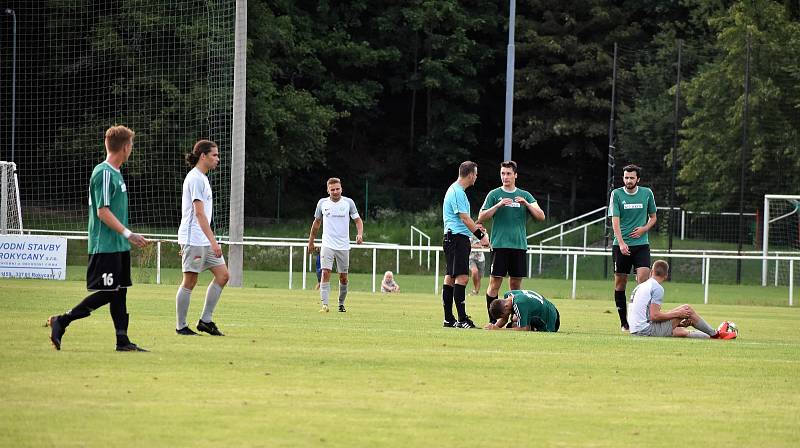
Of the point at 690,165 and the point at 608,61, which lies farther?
the point at 608,61

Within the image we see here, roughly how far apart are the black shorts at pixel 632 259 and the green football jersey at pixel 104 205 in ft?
25.1

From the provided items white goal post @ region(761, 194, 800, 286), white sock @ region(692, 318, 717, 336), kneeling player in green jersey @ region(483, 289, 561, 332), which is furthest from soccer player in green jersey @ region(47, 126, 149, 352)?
white goal post @ region(761, 194, 800, 286)

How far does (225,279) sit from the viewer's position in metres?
13.7

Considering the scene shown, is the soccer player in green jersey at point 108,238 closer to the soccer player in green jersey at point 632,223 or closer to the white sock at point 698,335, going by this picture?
the white sock at point 698,335

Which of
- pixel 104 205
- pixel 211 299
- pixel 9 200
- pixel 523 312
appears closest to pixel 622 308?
pixel 523 312

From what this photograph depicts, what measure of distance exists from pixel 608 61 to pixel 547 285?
21.8 meters

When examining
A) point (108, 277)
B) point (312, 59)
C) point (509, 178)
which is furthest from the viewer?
point (312, 59)

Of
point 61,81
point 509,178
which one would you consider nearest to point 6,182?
→ point 61,81

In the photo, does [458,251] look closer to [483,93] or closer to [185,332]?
[185,332]

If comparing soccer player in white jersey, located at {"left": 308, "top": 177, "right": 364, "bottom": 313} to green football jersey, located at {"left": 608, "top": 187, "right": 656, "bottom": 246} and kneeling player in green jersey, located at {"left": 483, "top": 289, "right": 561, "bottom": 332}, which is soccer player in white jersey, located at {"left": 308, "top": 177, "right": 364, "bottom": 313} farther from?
green football jersey, located at {"left": 608, "top": 187, "right": 656, "bottom": 246}

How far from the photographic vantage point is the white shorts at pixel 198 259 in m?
13.5

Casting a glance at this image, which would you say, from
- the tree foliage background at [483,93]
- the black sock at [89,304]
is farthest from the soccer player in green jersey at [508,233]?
the tree foliage background at [483,93]

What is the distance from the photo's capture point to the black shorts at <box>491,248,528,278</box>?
16.7 meters

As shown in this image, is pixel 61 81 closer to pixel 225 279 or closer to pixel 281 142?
pixel 281 142
